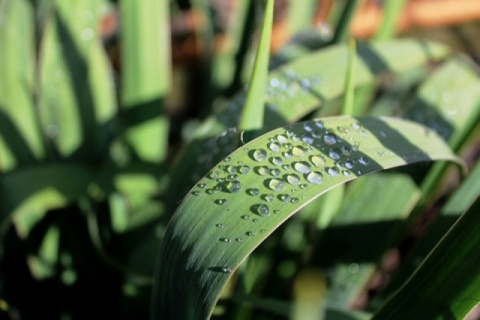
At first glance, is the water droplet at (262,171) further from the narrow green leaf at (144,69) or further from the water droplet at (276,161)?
the narrow green leaf at (144,69)

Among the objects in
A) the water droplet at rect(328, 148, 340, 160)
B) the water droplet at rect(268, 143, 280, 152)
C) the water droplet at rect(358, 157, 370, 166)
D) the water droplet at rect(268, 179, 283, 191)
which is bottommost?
the water droplet at rect(268, 179, 283, 191)

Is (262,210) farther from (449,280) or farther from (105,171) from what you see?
(105,171)

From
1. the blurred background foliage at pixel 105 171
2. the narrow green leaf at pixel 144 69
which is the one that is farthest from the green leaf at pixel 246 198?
the narrow green leaf at pixel 144 69

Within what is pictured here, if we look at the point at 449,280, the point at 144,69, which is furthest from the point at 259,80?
the point at 144,69

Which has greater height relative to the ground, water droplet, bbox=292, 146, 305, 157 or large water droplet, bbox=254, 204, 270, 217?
water droplet, bbox=292, 146, 305, 157

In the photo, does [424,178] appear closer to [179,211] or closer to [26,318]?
[179,211]

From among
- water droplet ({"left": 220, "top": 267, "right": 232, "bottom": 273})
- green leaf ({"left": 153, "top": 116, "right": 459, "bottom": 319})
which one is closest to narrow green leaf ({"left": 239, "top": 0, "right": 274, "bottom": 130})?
green leaf ({"left": 153, "top": 116, "right": 459, "bottom": 319})

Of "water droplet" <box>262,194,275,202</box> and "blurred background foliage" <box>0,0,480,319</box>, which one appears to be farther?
"blurred background foliage" <box>0,0,480,319</box>

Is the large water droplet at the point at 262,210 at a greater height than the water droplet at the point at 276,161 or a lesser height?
lesser

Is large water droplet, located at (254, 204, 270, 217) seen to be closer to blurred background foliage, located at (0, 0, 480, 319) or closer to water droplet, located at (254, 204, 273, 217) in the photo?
water droplet, located at (254, 204, 273, 217)
